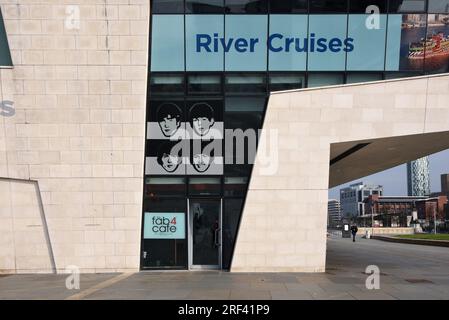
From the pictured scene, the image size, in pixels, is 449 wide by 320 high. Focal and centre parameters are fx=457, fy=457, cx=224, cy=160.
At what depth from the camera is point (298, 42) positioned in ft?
51.1

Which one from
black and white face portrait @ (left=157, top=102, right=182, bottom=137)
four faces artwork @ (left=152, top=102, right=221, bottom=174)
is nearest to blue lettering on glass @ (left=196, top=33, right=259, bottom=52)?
four faces artwork @ (left=152, top=102, right=221, bottom=174)

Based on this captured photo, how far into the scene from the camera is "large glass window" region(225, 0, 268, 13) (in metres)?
15.6

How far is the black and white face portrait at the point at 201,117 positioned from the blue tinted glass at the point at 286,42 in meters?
2.60

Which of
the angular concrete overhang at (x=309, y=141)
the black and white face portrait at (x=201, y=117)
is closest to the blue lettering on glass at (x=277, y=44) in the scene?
the angular concrete overhang at (x=309, y=141)

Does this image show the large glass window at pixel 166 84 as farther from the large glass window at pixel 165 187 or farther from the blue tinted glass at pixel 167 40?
the large glass window at pixel 165 187

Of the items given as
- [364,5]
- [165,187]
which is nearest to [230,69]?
[165,187]

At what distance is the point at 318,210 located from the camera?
15.4m

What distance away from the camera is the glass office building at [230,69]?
15.5m

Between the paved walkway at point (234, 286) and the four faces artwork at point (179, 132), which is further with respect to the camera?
the four faces artwork at point (179, 132)

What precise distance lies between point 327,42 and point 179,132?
5917 millimetres

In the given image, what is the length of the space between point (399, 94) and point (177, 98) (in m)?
7.60

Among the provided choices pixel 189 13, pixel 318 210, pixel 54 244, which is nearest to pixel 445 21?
pixel 318 210

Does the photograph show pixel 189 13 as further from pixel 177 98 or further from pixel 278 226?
pixel 278 226

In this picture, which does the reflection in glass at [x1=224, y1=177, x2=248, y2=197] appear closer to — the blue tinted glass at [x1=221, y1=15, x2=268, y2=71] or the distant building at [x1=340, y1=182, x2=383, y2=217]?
the blue tinted glass at [x1=221, y1=15, x2=268, y2=71]
